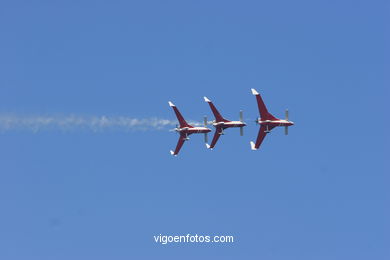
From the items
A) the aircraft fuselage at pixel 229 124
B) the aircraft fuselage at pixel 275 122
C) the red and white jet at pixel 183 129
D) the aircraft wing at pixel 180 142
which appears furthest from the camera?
the aircraft wing at pixel 180 142

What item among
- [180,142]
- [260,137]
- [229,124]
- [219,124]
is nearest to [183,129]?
[180,142]

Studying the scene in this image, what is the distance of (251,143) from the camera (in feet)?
592

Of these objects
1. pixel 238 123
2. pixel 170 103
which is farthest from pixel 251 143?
pixel 170 103

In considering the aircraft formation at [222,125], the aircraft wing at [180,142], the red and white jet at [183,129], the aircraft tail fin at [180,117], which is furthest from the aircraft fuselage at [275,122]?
the aircraft wing at [180,142]

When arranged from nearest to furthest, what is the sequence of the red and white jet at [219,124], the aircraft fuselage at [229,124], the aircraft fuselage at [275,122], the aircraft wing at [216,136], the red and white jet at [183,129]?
the aircraft fuselage at [275,122]
the aircraft fuselage at [229,124]
the red and white jet at [219,124]
the aircraft wing at [216,136]
the red and white jet at [183,129]

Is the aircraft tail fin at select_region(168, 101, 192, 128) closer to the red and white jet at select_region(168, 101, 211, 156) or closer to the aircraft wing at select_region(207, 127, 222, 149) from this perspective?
the red and white jet at select_region(168, 101, 211, 156)

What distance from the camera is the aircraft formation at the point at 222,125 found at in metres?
177

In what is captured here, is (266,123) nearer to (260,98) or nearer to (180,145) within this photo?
(260,98)

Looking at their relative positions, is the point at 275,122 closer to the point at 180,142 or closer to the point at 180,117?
the point at 180,117

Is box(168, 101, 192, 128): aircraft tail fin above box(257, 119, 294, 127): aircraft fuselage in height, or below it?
above

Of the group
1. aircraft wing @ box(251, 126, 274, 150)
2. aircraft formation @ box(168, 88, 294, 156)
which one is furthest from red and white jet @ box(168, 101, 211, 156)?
aircraft wing @ box(251, 126, 274, 150)

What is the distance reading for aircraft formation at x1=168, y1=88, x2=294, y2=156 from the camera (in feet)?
580

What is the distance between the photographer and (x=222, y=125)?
180 m

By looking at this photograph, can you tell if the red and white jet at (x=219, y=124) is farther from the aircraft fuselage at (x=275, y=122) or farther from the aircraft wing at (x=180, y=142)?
the aircraft wing at (x=180, y=142)
